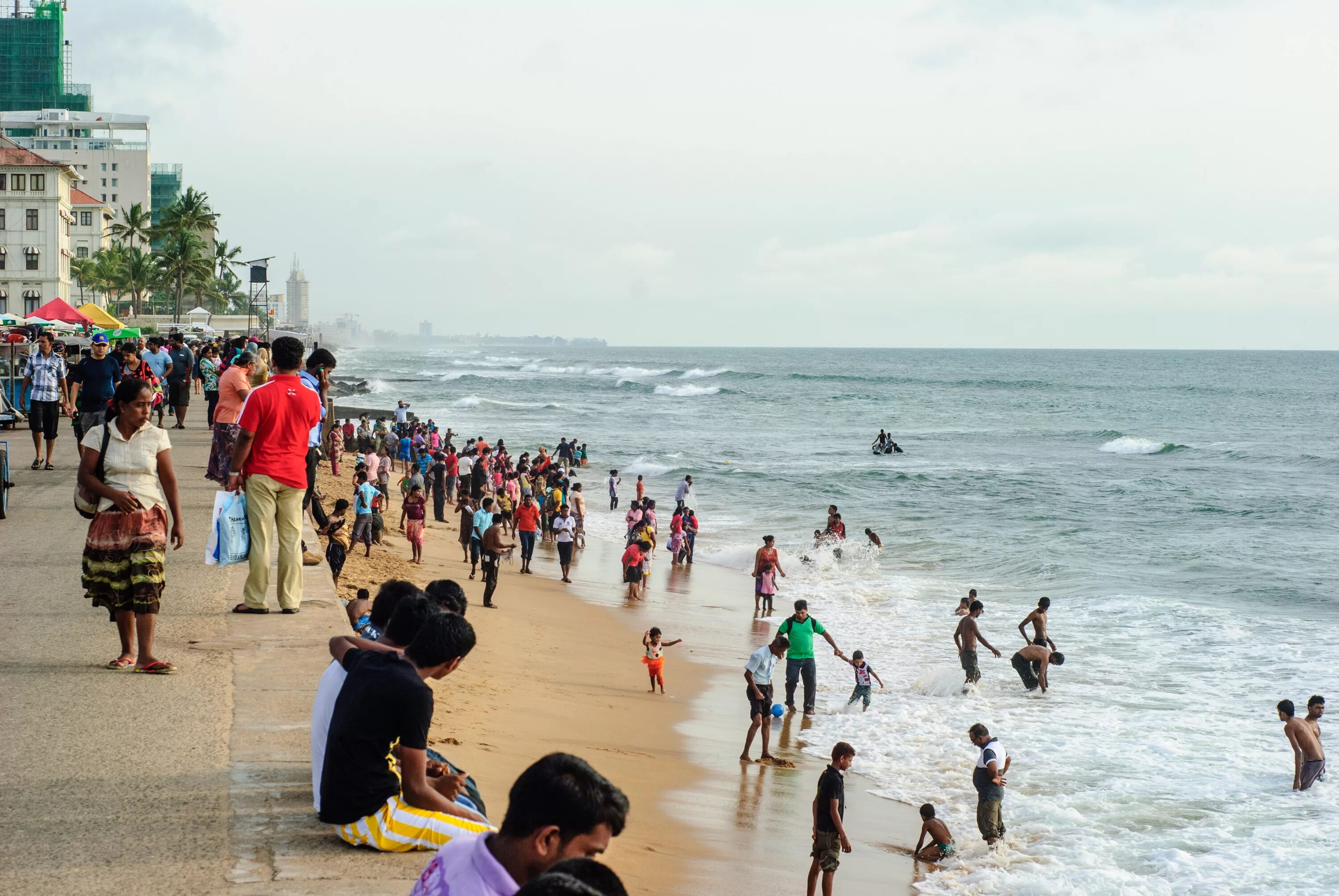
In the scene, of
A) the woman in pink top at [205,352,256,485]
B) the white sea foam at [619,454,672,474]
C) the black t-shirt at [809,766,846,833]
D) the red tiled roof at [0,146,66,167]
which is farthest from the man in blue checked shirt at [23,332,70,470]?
the red tiled roof at [0,146,66,167]

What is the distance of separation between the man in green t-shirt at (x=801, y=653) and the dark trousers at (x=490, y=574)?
515 centimetres

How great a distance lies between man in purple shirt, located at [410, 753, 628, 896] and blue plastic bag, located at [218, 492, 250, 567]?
4.92 meters

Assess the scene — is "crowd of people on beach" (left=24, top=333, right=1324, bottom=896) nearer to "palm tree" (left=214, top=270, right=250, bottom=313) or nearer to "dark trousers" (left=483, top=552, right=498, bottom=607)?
"dark trousers" (left=483, top=552, right=498, bottom=607)

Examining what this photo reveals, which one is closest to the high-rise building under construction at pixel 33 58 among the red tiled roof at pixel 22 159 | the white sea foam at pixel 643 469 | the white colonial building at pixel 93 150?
the white colonial building at pixel 93 150

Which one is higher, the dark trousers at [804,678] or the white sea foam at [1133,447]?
the white sea foam at [1133,447]

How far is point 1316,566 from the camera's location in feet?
78.8

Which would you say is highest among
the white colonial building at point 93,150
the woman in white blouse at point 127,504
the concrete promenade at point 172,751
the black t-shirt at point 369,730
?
the white colonial building at point 93,150

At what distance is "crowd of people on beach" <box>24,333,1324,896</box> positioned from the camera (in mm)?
2717

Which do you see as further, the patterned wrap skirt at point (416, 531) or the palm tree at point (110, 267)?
the palm tree at point (110, 267)

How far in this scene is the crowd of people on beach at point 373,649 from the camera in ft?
8.91

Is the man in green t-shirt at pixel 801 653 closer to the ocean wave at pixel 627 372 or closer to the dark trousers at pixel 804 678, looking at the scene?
the dark trousers at pixel 804 678

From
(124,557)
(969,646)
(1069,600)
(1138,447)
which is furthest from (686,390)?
(124,557)

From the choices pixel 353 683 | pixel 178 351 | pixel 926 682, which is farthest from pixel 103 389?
pixel 926 682

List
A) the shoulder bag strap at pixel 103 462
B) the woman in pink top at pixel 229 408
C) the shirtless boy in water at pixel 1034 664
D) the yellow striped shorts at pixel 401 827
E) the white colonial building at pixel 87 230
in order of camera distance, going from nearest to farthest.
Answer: the yellow striped shorts at pixel 401 827
the shoulder bag strap at pixel 103 462
the woman in pink top at pixel 229 408
the shirtless boy in water at pixel 1034 664
the white colonial building at pixel 87 230
